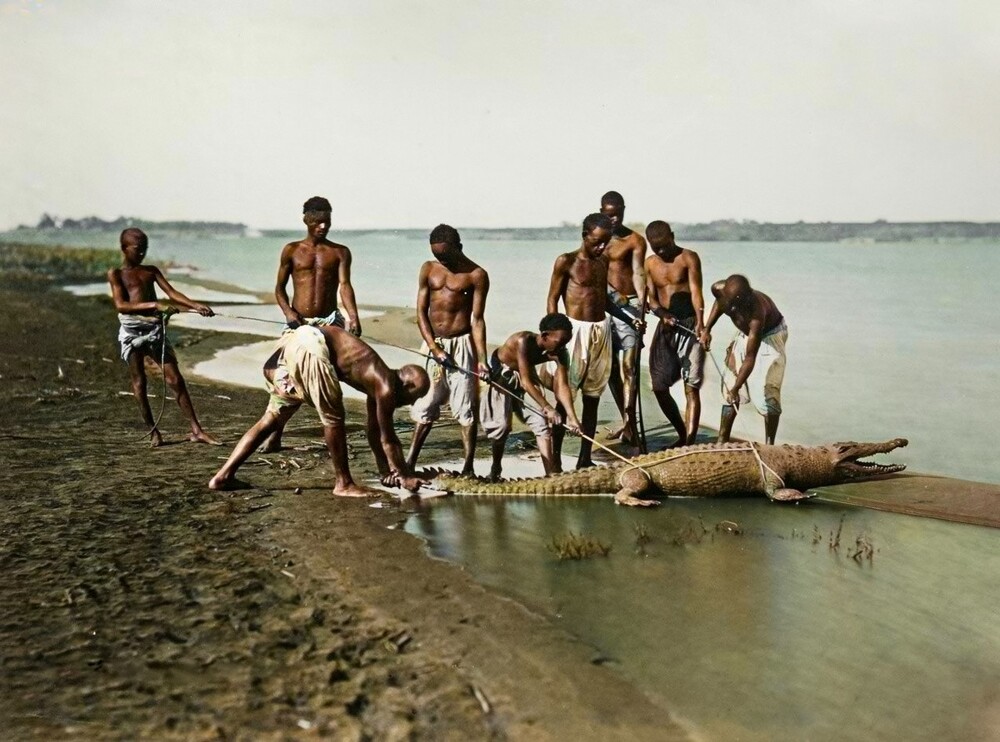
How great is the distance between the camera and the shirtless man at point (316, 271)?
6773mm

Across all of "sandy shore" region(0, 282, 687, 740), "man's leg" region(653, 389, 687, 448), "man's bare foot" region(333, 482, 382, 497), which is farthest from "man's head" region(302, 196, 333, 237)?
"man's leg" region(653, 389, 687, 448)

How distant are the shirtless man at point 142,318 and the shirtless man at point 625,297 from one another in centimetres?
351

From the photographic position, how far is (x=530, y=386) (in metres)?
6.11

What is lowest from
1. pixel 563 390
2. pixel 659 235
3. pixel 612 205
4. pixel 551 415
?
pixel 551 415

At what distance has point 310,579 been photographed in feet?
Answer: 14.4

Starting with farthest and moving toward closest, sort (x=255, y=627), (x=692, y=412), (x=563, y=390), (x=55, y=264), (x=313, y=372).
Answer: (x=55, y=264) → (x=692, y=412) → (x=563, y=390) → (x=313, y=372) → (x=255, y=627)

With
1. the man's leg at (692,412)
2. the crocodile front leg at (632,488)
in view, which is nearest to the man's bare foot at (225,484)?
the crocodile front leg at (632,488)

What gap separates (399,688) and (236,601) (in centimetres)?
114

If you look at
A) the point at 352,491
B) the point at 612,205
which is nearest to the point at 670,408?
the point at 612,205

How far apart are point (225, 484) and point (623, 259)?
383cm

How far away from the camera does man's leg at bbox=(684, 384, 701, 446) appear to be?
7.41 metres

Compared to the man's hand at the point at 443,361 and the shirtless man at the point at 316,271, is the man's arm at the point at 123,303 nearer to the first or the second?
the shirtless man at the point at 316,271

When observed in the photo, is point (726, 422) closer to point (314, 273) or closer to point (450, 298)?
point (450, 298)

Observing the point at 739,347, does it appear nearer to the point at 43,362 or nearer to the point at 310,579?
the point at 310,579
